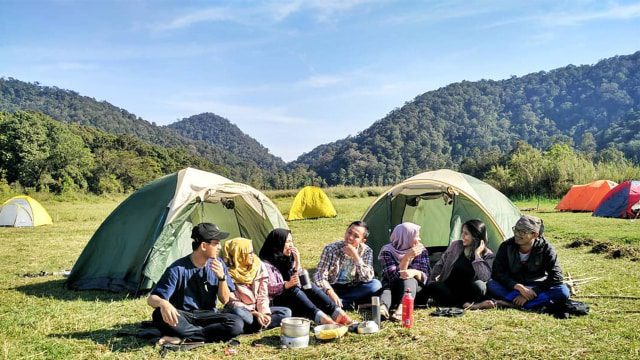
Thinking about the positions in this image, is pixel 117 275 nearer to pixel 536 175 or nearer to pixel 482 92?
pixel 536 175

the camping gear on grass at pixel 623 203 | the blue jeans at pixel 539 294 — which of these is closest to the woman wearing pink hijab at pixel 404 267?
the blue jeans at pixel 539 294

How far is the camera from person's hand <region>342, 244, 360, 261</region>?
21.4ft

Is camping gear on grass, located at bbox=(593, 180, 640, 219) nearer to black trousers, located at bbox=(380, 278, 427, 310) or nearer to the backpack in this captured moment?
the backpack

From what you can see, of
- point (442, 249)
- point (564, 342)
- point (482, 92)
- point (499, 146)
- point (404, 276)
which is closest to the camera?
point (564, 342)

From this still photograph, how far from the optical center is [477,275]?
689cm

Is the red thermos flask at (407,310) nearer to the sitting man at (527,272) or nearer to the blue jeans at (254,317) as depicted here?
the blue jeans at (254,317)

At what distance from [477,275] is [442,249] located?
6.11ft

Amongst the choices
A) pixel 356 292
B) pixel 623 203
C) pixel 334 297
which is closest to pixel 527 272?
pixel 356 292

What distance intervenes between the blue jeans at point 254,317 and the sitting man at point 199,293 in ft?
0.31

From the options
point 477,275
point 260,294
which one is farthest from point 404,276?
point 260,294

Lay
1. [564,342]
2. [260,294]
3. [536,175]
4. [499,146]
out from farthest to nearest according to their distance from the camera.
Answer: [499,146] < [536,175] < [260,294] < [564,342]

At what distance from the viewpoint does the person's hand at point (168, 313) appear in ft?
16.1

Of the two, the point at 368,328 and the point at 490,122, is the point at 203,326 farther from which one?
the point at 490,122

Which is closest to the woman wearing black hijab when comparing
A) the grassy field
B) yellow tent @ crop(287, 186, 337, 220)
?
the grassy field
